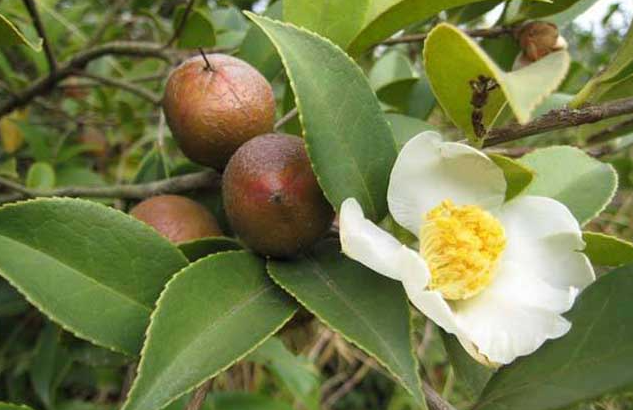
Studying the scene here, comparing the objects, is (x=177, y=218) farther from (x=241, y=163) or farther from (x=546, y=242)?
(x=546, y=242)

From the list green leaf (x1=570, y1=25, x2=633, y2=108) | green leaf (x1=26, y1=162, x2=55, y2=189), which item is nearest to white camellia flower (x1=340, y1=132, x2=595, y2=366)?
green leaf (x1=570, y1=25, x2=633, y2=108)

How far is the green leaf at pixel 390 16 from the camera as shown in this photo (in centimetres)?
68

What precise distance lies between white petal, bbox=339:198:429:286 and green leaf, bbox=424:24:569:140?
123 millimetres

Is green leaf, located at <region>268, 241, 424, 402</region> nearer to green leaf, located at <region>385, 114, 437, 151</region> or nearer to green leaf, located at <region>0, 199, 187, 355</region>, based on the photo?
green leaf, located at <region>0, 199, 187, 355</region>

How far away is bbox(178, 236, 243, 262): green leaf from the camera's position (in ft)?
2.23

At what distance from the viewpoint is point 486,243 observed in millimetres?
653

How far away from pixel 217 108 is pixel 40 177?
0.56 meters

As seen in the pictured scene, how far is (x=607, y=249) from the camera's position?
0.65 meters

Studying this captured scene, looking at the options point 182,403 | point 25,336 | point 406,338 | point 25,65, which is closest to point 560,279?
point 406,338

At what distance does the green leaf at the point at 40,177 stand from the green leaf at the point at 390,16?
0.62 meters

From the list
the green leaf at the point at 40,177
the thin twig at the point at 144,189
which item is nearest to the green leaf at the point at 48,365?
the green leaf at the point at 40,177

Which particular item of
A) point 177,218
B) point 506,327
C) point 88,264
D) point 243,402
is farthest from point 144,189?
point 243,402

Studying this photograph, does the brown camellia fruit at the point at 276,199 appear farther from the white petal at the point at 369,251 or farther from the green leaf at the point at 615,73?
the green leaf at the point at 615,73

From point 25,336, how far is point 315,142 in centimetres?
99
